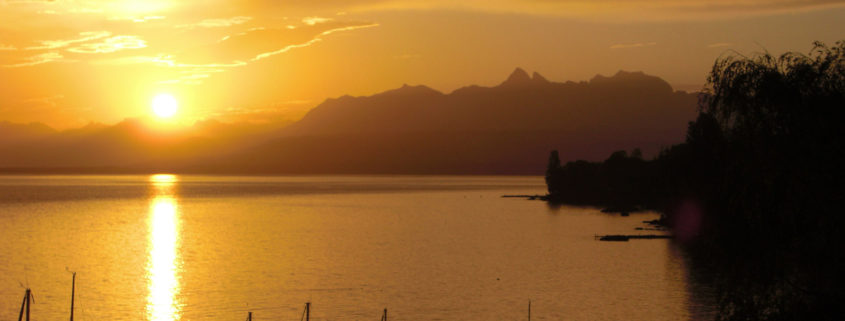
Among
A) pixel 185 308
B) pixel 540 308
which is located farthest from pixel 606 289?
pixel 185 308

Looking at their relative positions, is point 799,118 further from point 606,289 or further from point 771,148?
point 606,289

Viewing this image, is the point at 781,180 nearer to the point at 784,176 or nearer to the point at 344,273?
the point at 784,176

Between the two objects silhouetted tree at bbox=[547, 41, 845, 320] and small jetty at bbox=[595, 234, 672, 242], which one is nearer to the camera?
silhouetted tree at bbox=[547, 41, 845, 320]

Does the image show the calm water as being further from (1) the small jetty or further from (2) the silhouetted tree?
(2) the silhouetted tree

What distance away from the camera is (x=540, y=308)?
231 ft

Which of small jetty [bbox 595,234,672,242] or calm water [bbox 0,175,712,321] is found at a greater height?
small jetty [bbox 595,234,672,242]

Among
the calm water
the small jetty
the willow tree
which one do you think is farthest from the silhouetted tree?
the small jetty

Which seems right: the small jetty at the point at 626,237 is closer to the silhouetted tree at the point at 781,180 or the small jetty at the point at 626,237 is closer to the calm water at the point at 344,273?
the calm water at the point at 344,273

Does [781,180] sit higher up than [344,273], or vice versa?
[781,180]

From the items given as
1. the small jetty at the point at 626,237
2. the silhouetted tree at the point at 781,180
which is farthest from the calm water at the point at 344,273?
the silhouetted tree at the point at 781,180

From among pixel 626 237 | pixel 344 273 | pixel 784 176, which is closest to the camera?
pixel 784 176

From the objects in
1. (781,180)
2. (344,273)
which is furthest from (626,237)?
(781,180)

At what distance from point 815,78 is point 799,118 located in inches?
67.1

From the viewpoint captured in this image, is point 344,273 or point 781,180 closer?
point 781,180
